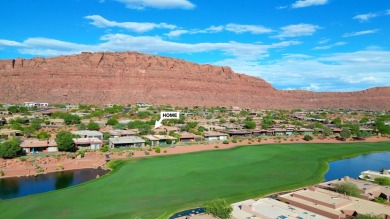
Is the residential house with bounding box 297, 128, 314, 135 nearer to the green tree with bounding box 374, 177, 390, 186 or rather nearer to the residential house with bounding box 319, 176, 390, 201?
the green tree with bounding box 374, 177, 390, 186

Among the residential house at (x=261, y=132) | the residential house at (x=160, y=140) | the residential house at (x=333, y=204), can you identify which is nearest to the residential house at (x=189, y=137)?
the residential house at (x=160, y=140)

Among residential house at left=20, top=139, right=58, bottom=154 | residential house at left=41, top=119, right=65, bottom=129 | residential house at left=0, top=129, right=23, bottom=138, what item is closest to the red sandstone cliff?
residential house at left=41, top=119, right=65, bottom=129

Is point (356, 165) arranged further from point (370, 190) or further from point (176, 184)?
point (176, 184)

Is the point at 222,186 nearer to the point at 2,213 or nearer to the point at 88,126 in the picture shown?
the point at 2,213

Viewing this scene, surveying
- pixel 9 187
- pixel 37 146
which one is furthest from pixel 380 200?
pixel 37 146

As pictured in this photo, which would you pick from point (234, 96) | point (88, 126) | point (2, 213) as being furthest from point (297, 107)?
point (2, 213)

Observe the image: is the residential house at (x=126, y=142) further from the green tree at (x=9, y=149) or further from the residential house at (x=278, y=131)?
the residential house at (x=278, y=131)
